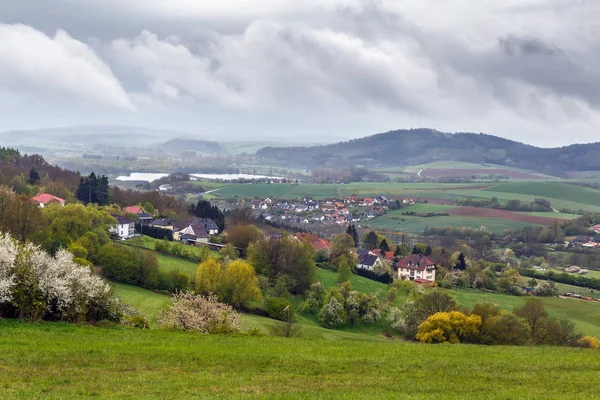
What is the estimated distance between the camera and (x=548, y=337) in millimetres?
40062

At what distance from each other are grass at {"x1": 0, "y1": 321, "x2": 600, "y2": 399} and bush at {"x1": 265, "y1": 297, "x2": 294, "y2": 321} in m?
20.6

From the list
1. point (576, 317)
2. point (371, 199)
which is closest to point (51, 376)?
point (576, 317)

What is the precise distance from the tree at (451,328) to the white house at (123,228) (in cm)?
4176

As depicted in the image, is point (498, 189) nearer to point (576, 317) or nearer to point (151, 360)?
point (576, 317)

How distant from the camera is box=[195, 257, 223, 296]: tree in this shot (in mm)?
47281

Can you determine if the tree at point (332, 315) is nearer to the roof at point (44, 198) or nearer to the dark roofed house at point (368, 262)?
the dark roofed house at point (368, 262)

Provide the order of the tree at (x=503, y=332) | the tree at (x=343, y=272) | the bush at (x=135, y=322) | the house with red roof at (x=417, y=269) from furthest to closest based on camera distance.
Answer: the house with red roof at (x=417, y=269), the tree at (x=343, y=272), the tree at (x=503, y=332), the bush at (x=135, y=322)

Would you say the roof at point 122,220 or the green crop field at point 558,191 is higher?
the green crop field at point 558,191

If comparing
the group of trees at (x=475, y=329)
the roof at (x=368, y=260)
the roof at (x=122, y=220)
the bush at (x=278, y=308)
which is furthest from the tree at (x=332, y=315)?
the roof at (x=122, y=220)

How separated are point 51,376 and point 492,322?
27732mm

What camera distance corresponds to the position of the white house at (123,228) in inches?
2640

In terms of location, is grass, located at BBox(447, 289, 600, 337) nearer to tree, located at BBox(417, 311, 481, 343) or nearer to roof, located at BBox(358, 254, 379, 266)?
roof, located at BBox(358, 254, 379, 266)

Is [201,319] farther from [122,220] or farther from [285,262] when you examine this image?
[122,220]

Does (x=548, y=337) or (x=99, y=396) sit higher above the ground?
(x=99, y=396)
